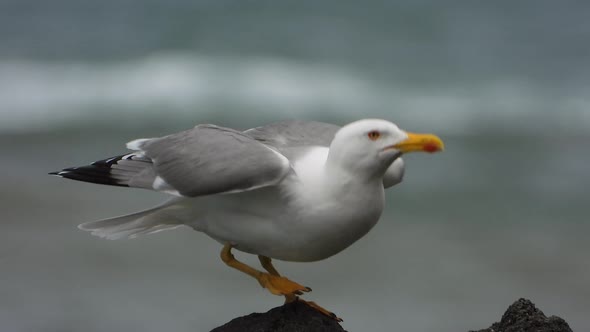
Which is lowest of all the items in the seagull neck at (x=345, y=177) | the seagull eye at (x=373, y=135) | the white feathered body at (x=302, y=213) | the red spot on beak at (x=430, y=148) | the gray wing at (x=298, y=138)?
the white feathered body at (x=302, y=213)

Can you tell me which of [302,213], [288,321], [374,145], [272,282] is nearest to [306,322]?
[288,321]

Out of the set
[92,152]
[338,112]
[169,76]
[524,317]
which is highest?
[169,76]

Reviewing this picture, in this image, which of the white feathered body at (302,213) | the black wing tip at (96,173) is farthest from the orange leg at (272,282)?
the black wing tip at (96,173)

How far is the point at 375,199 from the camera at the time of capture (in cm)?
302

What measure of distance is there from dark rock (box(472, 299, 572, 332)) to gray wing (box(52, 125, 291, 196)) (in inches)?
42.1

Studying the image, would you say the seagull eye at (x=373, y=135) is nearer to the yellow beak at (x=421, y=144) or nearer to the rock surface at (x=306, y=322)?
the yellow beak at (x=421, y=144)

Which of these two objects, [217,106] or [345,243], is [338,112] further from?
[345,243]

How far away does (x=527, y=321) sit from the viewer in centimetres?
343

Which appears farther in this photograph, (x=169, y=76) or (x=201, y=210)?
(x=169, y=76)

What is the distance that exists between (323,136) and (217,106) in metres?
7.22

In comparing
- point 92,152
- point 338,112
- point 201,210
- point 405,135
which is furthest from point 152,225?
point 338,112

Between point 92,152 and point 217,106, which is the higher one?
point 217,106

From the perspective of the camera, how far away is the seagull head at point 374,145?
9.50 feet

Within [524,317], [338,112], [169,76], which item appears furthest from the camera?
[169,76]
